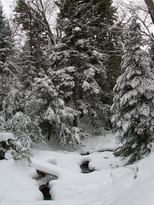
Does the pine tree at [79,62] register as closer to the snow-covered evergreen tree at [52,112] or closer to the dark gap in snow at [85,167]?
→ the snow-covered evergreen tree at [52,112]

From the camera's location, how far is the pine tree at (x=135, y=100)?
10.3 m

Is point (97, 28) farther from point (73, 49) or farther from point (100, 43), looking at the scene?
point (73, 49)

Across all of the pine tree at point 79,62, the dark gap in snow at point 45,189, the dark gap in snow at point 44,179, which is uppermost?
the pine tree at point 79,62

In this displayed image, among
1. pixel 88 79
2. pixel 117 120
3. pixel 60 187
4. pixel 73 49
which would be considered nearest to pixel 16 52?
pixel 73 49

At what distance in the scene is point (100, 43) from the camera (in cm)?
2016

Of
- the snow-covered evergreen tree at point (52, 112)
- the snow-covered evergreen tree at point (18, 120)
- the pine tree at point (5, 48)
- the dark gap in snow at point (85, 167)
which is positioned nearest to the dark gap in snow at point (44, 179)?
Answer: the dark gap in snow at point (85, 167)

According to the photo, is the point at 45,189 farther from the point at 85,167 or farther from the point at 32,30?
the point at 32,30

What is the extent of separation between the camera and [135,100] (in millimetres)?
10469

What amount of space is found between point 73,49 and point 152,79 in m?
8.47

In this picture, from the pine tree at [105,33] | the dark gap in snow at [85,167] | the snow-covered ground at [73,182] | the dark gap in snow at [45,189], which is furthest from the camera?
the pine tree at [105,33]

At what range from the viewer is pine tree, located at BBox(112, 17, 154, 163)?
1028 centimetres

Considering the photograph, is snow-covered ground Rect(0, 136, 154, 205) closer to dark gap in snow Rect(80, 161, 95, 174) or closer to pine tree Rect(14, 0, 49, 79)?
dark gap in snow Rect(80, 161, 95, 174)

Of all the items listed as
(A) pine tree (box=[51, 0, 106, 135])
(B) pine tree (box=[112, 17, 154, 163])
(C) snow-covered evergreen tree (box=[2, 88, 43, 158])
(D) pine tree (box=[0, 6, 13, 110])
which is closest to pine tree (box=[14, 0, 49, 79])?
(D) pine tree (box=[0, 6, 13, 110])

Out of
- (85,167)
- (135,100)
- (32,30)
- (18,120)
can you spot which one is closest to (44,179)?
(85,167)
